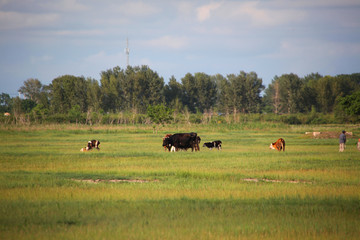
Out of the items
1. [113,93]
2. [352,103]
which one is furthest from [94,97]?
[352,103]

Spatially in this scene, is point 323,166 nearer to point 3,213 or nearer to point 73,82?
point 3,213

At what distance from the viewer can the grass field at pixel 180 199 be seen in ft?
30.4

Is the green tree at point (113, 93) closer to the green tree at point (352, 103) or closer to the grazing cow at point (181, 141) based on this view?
the green tree at point (352, 103)

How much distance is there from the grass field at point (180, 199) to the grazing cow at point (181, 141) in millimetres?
6646

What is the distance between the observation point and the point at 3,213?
34.9 ft

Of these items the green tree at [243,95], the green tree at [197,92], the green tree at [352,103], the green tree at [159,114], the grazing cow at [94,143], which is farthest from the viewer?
the green tree at [197,92]

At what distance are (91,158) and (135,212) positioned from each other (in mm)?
13971

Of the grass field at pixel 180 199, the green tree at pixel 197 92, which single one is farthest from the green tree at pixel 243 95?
the grass field at pixel 180 199

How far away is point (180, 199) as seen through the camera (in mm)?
12594

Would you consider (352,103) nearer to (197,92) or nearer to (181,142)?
(181,142)

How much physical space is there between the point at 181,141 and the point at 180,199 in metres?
17.4

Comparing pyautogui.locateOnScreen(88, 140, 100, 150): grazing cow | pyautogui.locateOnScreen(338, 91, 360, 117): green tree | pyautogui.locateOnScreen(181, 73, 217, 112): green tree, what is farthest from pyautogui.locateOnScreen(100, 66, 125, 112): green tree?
pyautogui.locateOnScreen(88, 140, 100, 150): grazing cow

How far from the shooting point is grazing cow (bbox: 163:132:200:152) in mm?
29828

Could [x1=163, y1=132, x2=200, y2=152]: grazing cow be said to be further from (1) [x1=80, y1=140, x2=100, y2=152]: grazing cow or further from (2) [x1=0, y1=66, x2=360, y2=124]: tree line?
(2) [x1=0, y1=66, x2=360, y2=124]: tree line
